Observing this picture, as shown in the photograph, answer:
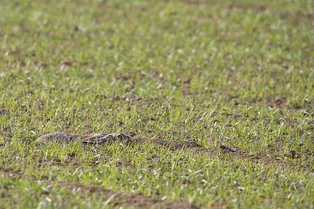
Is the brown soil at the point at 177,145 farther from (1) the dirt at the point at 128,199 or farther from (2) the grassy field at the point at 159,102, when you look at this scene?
(1) the dirt at the point at 128,199

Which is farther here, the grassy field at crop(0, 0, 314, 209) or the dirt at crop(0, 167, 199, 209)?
the grassy field at crop(0, 0, 314, 209)

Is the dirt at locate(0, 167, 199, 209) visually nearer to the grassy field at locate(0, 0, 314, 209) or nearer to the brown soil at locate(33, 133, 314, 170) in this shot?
the grassy field at locate(0, 0, 314, 209)

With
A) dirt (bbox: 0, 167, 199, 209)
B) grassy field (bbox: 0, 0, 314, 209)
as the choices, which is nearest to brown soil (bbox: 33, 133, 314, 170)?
grassy field (bbox: 0, 0, 314, 209)

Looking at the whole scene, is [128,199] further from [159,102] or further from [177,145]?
[159,102]

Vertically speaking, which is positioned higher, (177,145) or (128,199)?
(128,199)

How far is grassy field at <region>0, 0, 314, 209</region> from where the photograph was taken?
605 centimetres

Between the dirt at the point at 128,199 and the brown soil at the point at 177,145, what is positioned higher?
the dirt at the point at 128,199

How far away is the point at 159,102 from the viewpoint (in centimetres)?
868

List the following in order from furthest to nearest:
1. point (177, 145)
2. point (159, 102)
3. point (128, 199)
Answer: point (159, 102), point (177, 145), point (128, 199)

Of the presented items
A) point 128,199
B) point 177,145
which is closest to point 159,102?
point 177,145

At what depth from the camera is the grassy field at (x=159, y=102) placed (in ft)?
19.8

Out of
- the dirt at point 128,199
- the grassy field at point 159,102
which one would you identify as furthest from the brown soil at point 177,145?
the dirt at point 128,199

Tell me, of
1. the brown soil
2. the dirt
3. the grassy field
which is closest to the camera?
the dirt

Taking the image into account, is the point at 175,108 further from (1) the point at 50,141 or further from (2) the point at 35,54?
(2) the point at 35,54
